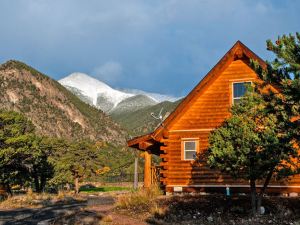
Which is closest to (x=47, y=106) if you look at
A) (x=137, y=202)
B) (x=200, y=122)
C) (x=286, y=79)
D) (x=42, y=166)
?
(x=42, y=166)

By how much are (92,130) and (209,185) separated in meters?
Result: 100

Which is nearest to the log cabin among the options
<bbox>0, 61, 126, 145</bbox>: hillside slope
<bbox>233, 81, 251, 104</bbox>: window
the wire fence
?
<bbox>233, 81, 251, 104</bbox>: window

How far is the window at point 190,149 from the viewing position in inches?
913

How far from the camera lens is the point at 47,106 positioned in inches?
4523

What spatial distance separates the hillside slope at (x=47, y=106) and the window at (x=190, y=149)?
270ft

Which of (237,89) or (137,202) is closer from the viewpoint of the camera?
(137,202)

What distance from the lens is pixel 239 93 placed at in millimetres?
22969

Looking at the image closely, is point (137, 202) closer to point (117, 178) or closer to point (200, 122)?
point (200, 122)

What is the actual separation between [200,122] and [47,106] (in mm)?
96346

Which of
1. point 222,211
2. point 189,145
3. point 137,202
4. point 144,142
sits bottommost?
point 222,211

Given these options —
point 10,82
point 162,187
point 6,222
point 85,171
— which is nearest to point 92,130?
point 10,82

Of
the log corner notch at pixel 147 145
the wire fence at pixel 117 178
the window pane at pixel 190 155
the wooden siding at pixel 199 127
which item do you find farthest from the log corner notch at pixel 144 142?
the wire fence at pixel 117 178

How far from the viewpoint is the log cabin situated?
22.8m

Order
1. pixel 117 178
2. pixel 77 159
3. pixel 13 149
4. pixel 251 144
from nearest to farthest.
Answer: pixel 251 144 < pixel 13 149 < pixel 77 159 < pixel 117 178
